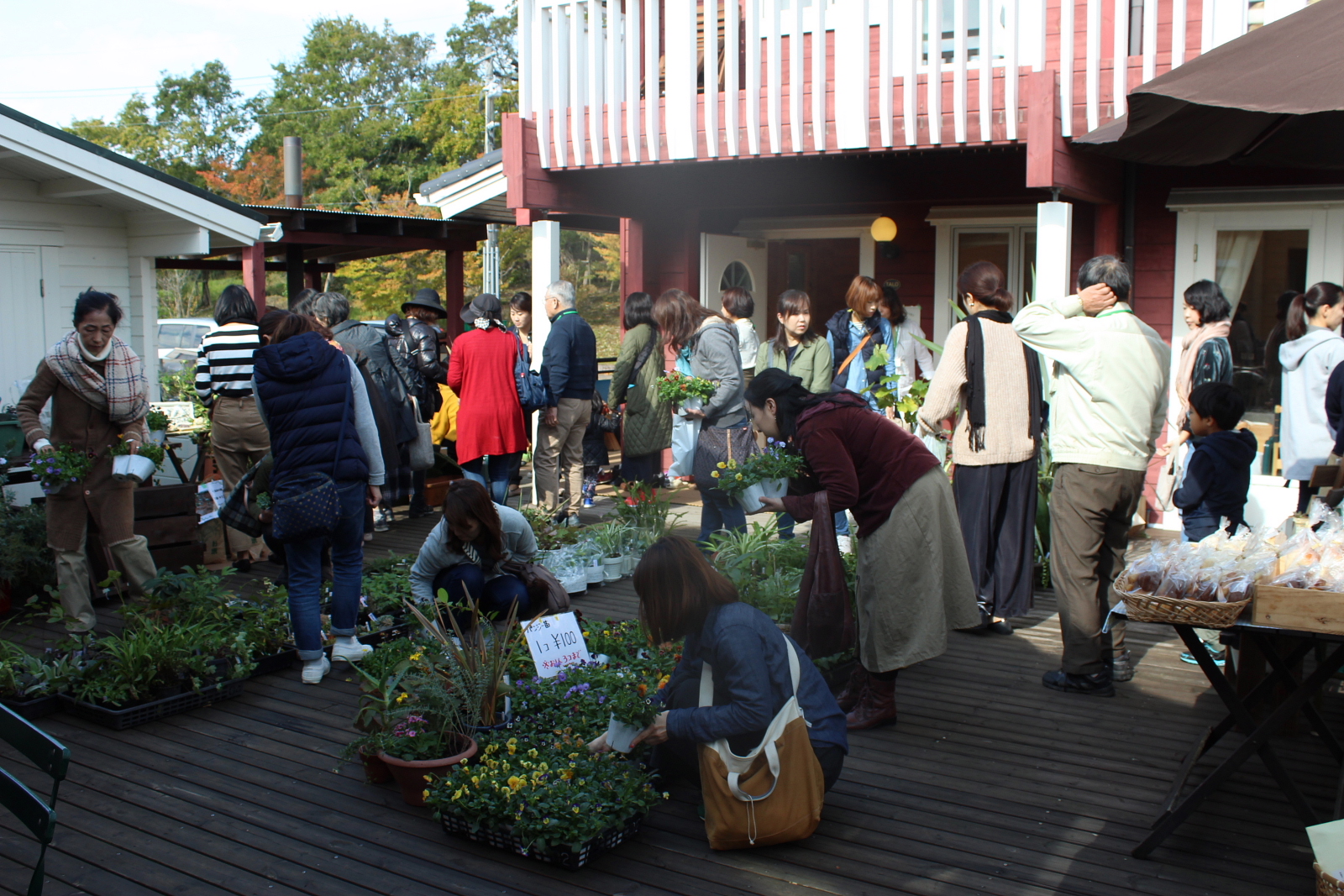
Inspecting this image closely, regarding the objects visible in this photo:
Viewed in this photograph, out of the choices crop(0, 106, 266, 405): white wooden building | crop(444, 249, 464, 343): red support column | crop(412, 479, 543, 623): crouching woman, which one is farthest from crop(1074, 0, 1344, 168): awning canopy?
crop(444, 249, 464, 343): red support column

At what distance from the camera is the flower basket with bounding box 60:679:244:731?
14.5 ft

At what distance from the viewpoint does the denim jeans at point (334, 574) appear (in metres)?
4.86

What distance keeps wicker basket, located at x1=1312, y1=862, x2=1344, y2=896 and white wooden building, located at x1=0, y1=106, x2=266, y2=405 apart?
755 centimetres

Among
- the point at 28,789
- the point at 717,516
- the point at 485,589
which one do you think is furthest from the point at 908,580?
the point at 28,789

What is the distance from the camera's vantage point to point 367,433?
5.01 m

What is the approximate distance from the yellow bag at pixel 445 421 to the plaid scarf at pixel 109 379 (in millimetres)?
3437

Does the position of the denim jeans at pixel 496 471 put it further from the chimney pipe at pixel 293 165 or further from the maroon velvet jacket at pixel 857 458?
the chimney pipe at pixel 293 165

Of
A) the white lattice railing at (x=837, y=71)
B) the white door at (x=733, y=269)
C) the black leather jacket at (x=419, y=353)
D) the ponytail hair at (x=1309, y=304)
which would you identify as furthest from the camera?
the white door at (x=733, y=269)

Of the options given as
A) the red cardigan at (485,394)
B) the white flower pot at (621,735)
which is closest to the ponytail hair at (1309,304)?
the white flower pot at (621,735)


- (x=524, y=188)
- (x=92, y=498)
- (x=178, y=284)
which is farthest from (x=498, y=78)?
(x=92, y=498)

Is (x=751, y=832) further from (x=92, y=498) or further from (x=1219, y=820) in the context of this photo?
(x=92, y=498)

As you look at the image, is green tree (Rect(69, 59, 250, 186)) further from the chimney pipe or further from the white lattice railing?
the white lattice railing

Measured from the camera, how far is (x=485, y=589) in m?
4.98

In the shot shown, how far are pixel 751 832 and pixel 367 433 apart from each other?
270 cm
